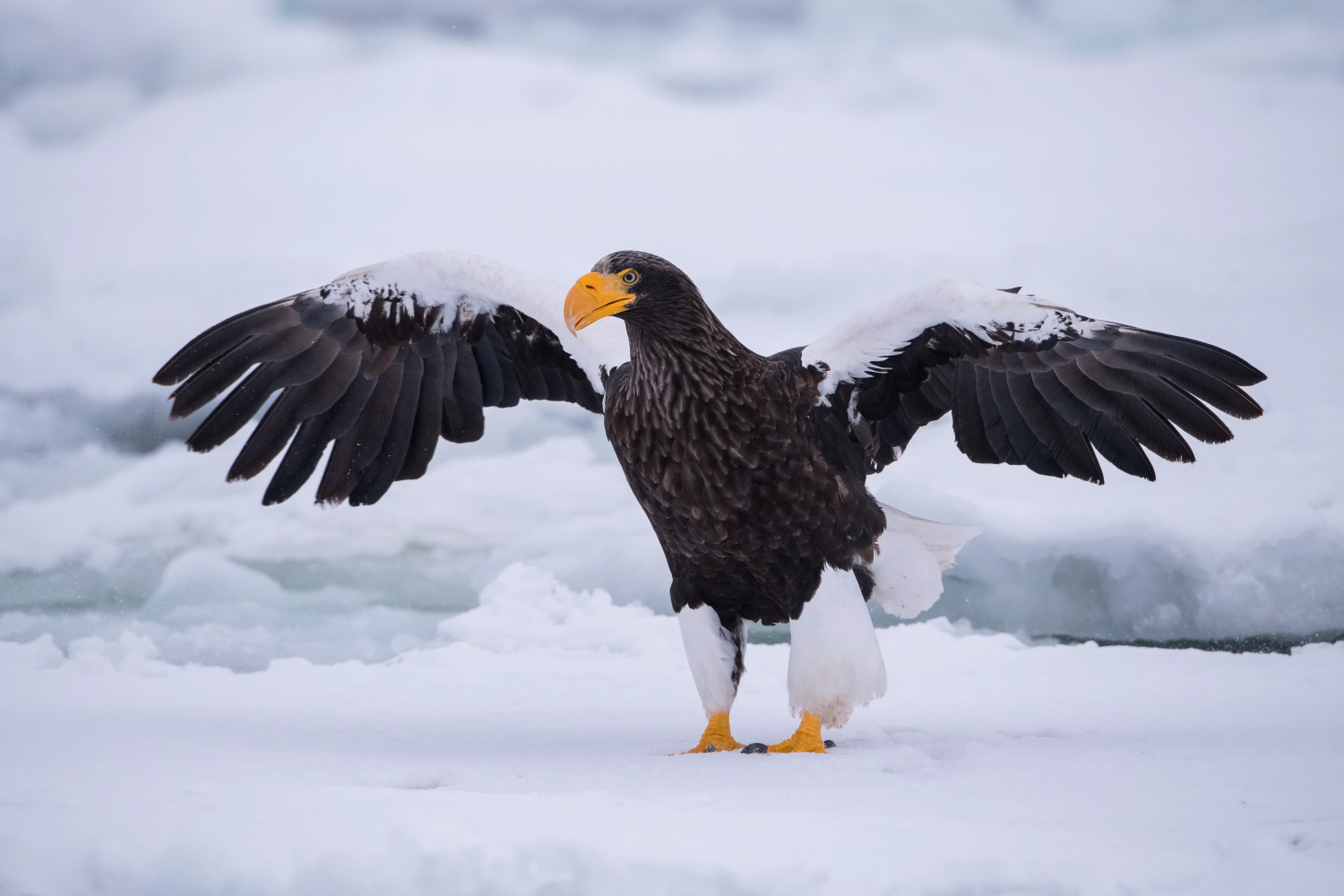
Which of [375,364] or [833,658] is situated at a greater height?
[375,364]

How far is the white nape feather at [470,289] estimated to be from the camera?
4.66 m

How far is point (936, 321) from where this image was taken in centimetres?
410

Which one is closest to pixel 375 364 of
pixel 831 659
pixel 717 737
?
pixel 717 737

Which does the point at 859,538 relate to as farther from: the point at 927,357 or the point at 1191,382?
the point at 1191,382

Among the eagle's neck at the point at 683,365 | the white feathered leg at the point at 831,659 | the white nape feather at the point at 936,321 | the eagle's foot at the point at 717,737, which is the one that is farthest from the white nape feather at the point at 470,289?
the eagle's foot at the point at 717,737

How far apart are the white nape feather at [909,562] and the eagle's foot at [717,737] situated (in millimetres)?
869

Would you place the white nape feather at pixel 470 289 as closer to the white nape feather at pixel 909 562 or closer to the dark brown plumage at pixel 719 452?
the dark brown plumage at pixel 719 452

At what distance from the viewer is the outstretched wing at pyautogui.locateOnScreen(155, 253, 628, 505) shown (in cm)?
449

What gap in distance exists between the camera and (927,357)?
14.2 ft

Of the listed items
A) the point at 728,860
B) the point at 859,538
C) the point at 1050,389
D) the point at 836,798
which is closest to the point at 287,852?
the point at 728,860

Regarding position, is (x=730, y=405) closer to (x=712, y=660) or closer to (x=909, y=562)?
(x=712, y=660)

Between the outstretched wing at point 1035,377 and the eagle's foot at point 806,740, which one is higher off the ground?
the outstretched wing at point 1035,377

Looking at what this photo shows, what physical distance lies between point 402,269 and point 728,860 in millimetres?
3090

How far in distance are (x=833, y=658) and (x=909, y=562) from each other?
0.76 metres
